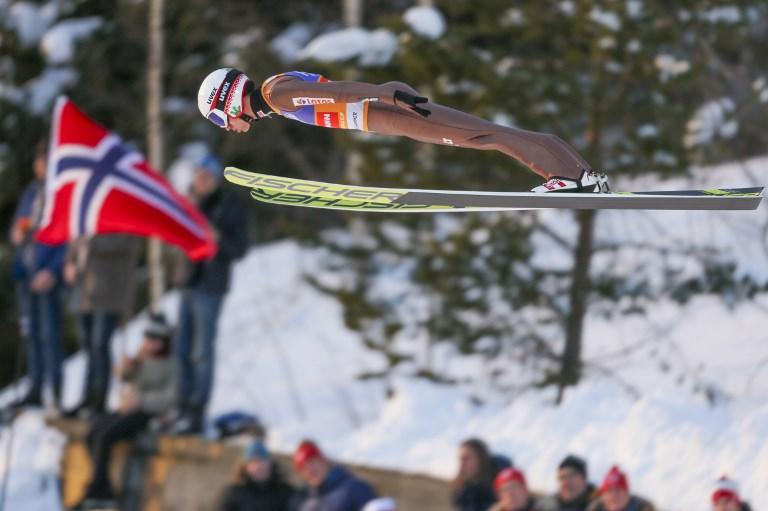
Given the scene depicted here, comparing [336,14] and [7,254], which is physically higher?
[336,14]

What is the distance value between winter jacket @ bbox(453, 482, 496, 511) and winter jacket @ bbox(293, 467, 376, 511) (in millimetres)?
538

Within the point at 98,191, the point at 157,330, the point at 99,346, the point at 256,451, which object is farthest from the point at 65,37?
the point at 256,451

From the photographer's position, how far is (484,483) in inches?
291

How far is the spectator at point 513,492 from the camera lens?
6.83m

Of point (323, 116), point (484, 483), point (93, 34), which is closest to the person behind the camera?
point (323, 116)

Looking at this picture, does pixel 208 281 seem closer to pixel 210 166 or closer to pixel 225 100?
pixel 210 166

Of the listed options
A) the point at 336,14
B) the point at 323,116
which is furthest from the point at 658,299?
the point at 336,14

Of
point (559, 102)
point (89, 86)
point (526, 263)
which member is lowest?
point (526, 263)

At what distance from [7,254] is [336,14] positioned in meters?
5.42

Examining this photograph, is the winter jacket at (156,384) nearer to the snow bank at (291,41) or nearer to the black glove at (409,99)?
the black glove at (409,99)

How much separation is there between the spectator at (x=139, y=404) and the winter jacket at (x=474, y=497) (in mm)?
2850

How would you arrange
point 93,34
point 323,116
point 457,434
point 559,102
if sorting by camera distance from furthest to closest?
point 93,34 → point 559,102 → point 457,434 → point 323,116

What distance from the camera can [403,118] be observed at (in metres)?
6.45

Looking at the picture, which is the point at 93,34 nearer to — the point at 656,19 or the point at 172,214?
the point at 172,214
